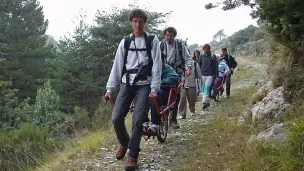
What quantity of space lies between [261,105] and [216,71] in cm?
429

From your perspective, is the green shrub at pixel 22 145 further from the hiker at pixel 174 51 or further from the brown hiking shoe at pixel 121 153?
the brown hiking shoe at pixel 121 153

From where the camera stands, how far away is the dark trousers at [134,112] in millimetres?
4859

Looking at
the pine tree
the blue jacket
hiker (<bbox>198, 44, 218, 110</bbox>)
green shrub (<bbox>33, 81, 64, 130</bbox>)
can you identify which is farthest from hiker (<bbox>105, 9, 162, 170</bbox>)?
the pine tree

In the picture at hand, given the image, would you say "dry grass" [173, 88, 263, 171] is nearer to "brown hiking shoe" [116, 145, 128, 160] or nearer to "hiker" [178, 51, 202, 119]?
"brown hiking shoe" [116, 145, 128, 160]

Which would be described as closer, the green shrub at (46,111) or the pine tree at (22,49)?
the green shrub at (46,111)

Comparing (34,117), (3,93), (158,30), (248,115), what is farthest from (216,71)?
(158,30)

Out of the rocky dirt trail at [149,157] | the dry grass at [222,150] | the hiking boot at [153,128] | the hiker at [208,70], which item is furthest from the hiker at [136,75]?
the hiker at [208,70]

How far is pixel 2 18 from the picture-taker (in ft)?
99.6

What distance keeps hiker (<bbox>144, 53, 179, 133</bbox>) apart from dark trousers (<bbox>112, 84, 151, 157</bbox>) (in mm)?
654

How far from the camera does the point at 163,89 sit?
627 cm

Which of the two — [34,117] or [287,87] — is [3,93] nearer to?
[34,117]

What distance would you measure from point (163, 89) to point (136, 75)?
56.3 inches

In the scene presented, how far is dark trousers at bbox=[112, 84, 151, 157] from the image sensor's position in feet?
15.9

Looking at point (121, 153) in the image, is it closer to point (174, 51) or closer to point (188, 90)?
point (174, 51)
